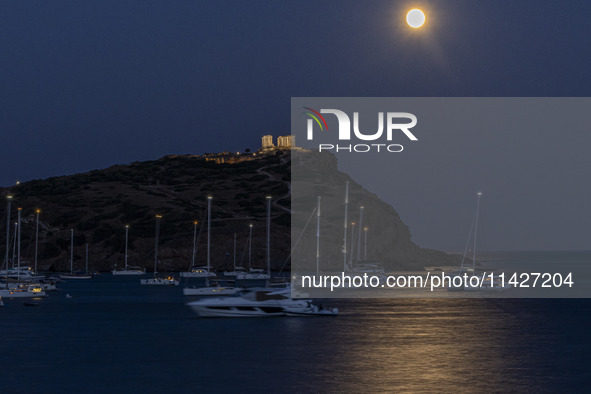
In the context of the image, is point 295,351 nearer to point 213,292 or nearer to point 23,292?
point 213,292

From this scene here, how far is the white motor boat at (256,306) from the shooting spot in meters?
62.3

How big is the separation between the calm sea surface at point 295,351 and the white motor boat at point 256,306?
711mm

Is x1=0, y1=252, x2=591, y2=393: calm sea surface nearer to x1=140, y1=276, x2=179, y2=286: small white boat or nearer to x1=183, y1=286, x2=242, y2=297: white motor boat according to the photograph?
x1=183, y1=286, x2=242, y2=297: white motor boat

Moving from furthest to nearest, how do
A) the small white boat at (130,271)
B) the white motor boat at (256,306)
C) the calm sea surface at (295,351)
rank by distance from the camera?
the small white boat at (130,271) < the white motor boat at (256,306) < the calm sea surface at (295,351)

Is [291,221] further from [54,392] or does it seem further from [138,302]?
[54,392]

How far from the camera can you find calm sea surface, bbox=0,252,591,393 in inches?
1380

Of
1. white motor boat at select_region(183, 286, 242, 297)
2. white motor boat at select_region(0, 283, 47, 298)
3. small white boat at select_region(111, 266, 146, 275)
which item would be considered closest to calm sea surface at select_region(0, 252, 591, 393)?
white motor boat at select_region(0, 283, 47, 298)

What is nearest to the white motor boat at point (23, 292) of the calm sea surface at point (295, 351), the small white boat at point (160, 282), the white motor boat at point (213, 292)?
the calm sea surface at point (295, 351)

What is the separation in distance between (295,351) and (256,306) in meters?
16.5

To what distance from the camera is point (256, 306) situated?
62.1m

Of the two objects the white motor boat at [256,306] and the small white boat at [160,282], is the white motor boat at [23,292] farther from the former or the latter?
the white motor boat at [256,306]

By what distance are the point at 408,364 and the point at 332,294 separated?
6437 centimetres

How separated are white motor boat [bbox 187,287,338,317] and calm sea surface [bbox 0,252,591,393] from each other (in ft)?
2.33


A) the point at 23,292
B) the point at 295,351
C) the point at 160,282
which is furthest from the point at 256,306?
the point at 160,282
